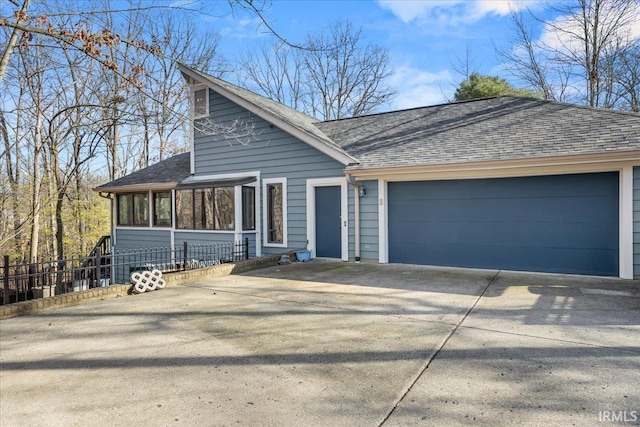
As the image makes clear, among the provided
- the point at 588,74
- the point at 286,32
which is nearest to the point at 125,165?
the point at 286,32

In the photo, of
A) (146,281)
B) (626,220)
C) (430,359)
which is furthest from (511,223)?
(146,281)

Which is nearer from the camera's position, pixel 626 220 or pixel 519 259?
pixel 626 220

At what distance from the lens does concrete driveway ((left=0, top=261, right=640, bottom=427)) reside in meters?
2.46

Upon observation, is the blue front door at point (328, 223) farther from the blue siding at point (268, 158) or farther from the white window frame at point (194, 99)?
the white window frame at point (194, 99)

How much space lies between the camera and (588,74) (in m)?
15.9

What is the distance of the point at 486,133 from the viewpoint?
847 centimetres

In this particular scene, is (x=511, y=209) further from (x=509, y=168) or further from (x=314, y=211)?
(x=314, y=211)

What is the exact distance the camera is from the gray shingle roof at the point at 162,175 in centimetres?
1181

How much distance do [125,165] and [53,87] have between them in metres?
8.58

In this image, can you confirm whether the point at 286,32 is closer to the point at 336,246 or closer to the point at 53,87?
the point at 336,246

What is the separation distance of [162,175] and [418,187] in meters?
8.48

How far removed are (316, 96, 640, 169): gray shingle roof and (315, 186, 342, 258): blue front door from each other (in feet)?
3.94

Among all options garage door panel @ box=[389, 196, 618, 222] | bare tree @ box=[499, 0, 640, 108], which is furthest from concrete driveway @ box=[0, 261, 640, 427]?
bare tree @ box=[499, 0, 640, 108]

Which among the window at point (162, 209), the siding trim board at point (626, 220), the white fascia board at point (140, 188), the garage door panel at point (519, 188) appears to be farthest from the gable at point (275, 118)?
the siding trim board at point (626, 220)
